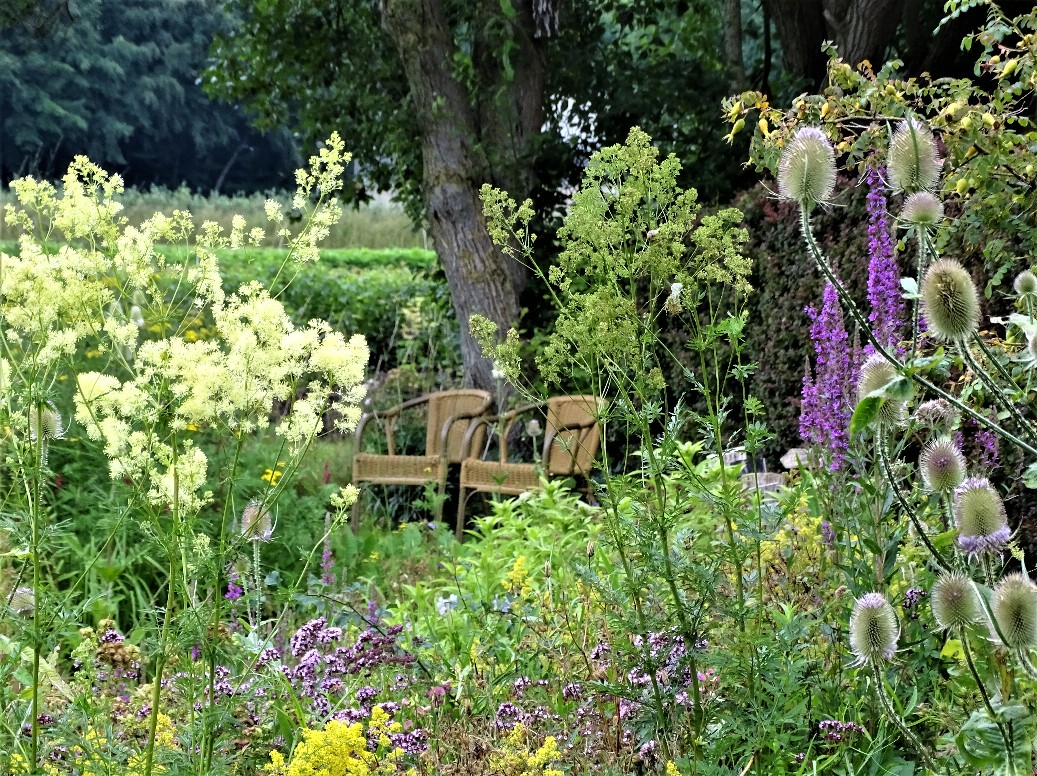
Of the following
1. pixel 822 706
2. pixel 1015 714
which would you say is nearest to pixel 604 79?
pixel 822 706

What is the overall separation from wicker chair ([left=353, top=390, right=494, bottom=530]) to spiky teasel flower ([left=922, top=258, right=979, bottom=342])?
5.20 meters

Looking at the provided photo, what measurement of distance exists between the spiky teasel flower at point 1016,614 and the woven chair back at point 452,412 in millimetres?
6140

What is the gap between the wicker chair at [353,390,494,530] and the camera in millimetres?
6938

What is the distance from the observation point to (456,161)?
310 inches

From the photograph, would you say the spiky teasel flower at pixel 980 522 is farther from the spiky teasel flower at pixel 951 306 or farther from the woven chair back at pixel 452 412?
the woven chair back at pixel 452 412

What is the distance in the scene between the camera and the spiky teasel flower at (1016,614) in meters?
1.24

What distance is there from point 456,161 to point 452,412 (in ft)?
6.03

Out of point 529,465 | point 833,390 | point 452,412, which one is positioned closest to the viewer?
point 833,390

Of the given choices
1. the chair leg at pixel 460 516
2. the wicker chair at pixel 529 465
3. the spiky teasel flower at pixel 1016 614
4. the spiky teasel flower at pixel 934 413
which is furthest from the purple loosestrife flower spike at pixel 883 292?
the chair leg at pixel 460 516

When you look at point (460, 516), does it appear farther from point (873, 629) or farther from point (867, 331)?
point (867, 331)

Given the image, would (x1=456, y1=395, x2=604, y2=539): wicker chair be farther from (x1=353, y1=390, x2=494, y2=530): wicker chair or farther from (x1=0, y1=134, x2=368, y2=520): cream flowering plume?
(x1=0, y1=134, x2=368, y2=520): cream flowering plume

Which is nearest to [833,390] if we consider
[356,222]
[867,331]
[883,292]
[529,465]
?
[883,292]

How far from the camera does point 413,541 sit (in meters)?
5.85

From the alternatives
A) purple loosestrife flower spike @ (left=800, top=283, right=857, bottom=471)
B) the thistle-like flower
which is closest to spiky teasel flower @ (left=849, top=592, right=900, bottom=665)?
the thistle-like flower
